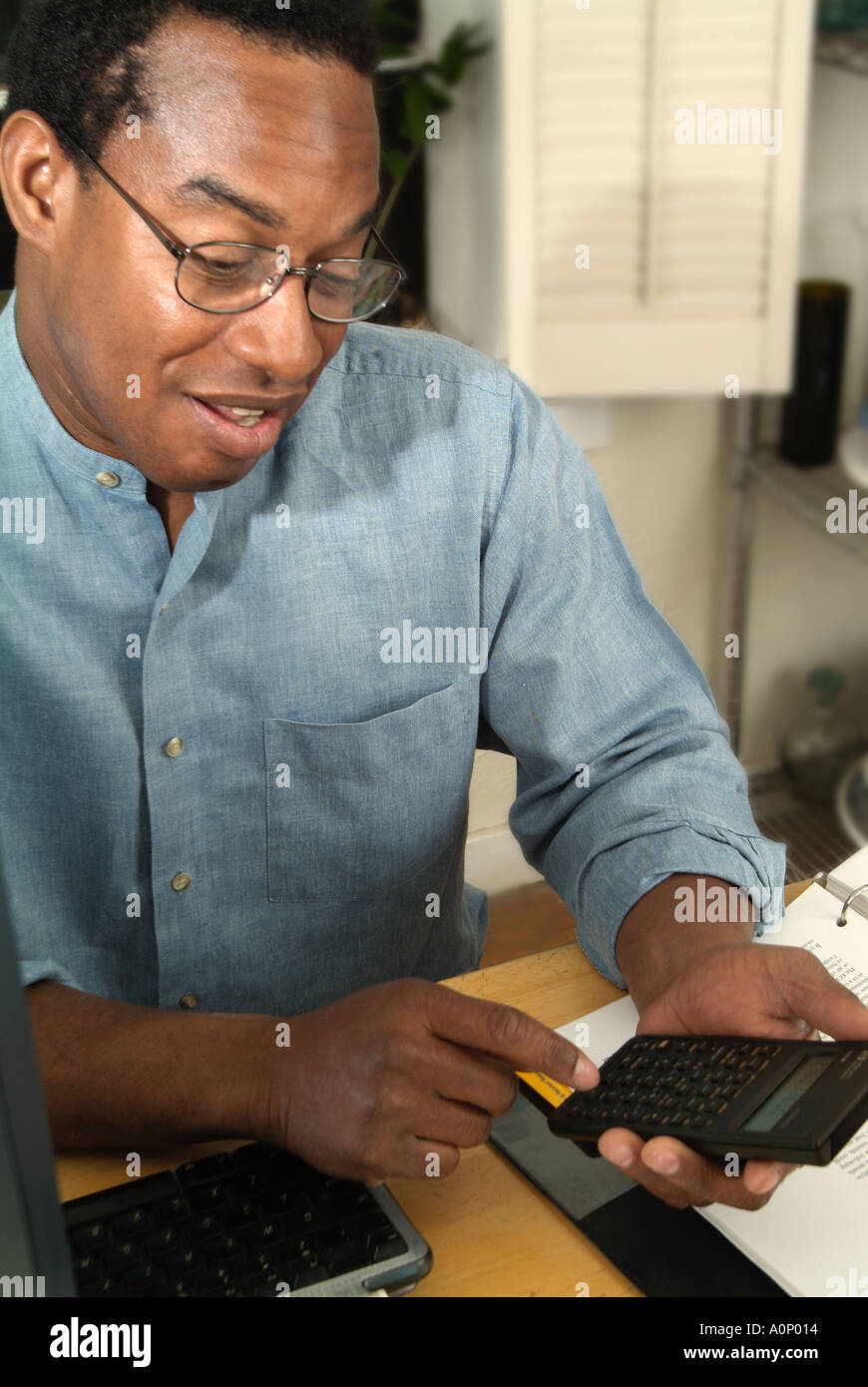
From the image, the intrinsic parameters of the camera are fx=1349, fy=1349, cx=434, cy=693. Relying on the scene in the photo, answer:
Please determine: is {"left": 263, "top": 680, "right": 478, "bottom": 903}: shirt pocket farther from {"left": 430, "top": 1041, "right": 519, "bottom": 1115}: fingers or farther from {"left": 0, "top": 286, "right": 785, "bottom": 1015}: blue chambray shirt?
{"left": 430, "top": 1041, "right": 519, "bottom": 1115}: fingers

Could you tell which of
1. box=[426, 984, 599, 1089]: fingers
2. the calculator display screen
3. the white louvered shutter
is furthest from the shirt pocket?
the white louvered shutter

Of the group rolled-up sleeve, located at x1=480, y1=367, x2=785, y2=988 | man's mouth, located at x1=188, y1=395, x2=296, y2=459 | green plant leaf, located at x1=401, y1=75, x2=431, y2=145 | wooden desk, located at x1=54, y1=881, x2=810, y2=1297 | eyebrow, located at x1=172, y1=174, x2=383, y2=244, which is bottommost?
Result: wooden desk, located at x1=54, y1=881, x2=810, y2=1297

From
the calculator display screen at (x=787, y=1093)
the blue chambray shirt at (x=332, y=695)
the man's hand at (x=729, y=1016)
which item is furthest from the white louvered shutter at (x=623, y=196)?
the calculator display screen at (x=787, y=1093)

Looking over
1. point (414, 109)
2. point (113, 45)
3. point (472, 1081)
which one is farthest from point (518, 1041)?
point (414, 109)

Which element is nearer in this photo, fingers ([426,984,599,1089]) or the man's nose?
fingers ([426,984,599,1089])

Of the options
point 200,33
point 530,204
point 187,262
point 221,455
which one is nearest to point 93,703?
point 221,455

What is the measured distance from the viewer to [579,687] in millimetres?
937

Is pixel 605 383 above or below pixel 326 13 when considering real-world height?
below

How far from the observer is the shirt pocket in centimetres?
92

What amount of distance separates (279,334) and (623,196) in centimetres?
117

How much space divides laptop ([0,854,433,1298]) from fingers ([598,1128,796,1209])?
10 cm
